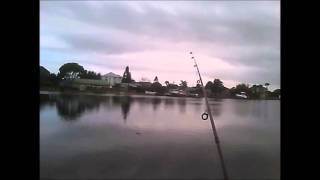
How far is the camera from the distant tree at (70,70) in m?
3.80

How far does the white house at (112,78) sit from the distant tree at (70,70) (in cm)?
31

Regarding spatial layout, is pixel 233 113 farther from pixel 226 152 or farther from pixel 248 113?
pixel 226 152

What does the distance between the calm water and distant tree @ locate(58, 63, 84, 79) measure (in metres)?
0.33

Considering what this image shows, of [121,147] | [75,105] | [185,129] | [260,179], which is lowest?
[260,179]

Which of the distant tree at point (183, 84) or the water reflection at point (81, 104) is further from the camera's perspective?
the water reflection at point (81, 104)

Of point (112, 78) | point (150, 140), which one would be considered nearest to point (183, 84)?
point (112, 78)

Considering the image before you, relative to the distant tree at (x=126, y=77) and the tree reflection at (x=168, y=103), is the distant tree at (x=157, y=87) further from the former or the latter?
Answer: the distant tree at (x=126, y=77)

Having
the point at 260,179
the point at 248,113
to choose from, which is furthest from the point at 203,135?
the point at 260,179

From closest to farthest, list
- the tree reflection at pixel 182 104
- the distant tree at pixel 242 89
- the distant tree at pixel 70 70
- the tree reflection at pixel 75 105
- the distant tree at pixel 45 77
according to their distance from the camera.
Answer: the distant tree at pixel 45 77, the distant tree at pixel 242 89, the distant tree at pixel 70 70, the tree reflection at pixel 182 104, the tree reflection at pixel 75 105

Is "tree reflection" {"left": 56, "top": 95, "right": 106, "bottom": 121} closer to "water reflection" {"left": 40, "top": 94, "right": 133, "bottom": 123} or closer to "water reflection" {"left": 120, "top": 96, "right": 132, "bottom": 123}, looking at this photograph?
"water reflection" {"left": 40, "top": 94, "right": 133, "bottom": 123}

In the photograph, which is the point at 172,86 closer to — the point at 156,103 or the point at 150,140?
the point at 156,103

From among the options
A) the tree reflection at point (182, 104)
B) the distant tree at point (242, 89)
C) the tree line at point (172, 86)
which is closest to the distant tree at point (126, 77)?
the tree line at point (172, 86)
